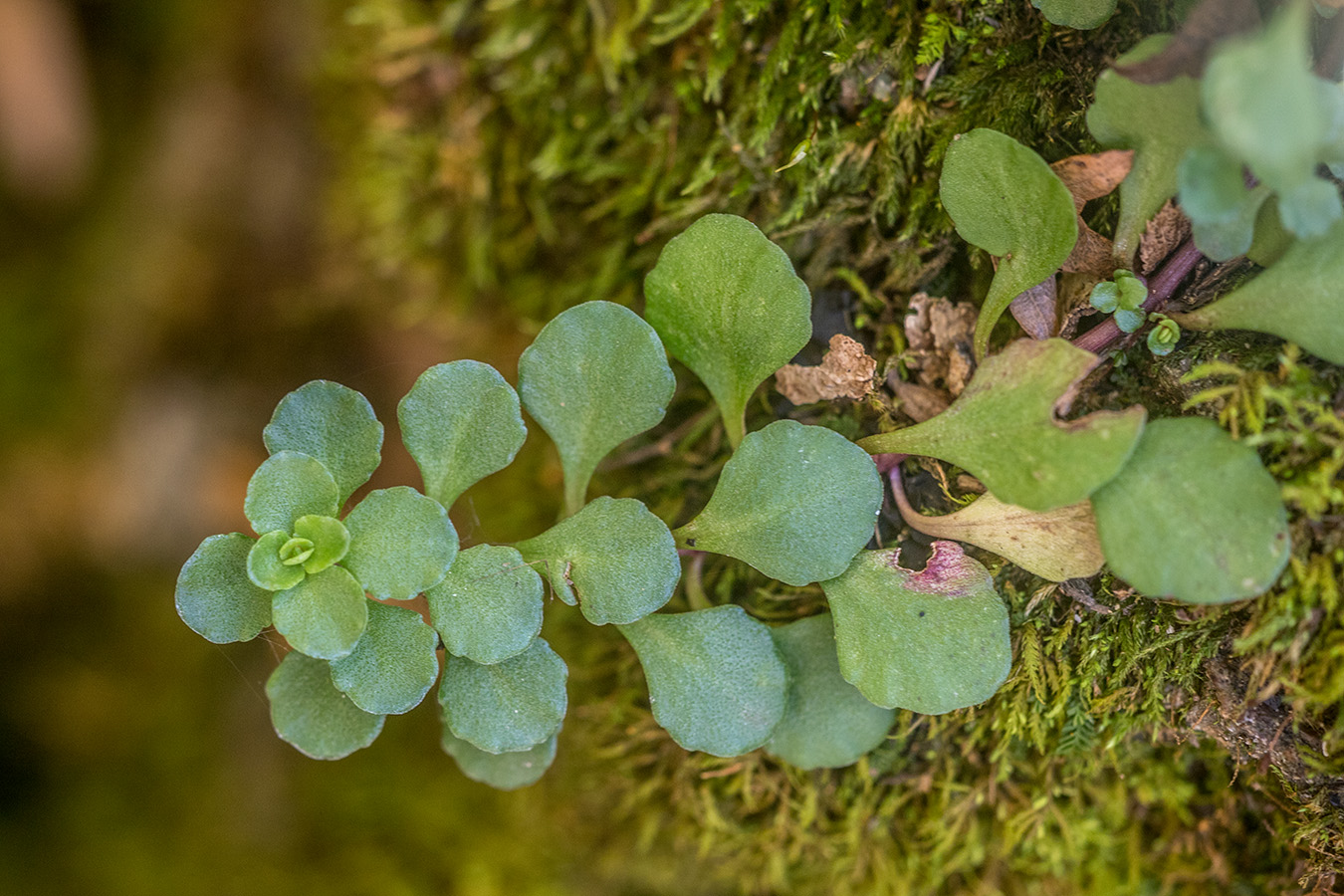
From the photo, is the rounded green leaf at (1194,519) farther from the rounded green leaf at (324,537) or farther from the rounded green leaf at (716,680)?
the rounded green leaf at (324,537)

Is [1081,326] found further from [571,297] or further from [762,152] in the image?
[571,297]

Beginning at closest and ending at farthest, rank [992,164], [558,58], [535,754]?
1. [992,164]
2. [535,754]
3. [558,58]

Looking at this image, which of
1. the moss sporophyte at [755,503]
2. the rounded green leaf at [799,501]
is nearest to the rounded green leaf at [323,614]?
the moss sporophyte at [755,503]

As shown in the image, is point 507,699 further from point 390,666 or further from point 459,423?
point 459,423

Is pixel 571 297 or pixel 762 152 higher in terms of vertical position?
pixel 762 152

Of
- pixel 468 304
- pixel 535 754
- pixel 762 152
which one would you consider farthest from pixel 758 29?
pixel 535 754

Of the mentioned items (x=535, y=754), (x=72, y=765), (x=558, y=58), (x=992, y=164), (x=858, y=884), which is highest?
(x=558, y=58)

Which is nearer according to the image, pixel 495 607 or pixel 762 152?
pixel 495 607
